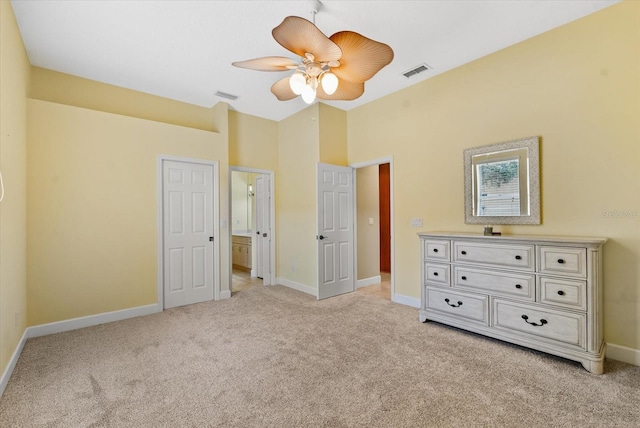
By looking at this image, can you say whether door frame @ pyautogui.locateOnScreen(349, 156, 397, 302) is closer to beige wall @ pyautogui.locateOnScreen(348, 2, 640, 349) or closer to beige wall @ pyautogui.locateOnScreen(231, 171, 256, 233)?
beige wall @ pyautogui.locateOnScreen(348, 2, 640, 349)

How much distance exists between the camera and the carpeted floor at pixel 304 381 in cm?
179

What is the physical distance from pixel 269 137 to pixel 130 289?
322 centimetres

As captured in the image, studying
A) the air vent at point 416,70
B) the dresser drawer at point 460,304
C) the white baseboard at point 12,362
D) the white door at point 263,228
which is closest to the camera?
the white baseboard at point 12,362

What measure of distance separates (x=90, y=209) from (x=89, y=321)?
1311 millimetres

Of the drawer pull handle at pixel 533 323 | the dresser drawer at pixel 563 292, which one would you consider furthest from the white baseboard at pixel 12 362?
the dresser drawer at pixel 563 292

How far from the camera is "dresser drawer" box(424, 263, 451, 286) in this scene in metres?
3.11

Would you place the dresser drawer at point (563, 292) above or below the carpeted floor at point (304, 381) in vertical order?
above

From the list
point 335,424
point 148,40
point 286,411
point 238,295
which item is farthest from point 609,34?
point 238,295

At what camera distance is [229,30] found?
275cm

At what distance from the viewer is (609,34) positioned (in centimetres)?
249

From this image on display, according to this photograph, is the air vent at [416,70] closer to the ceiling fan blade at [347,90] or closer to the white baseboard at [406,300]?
the ceiling fan blade at [347,90]

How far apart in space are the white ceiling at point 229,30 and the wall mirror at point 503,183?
3.61 feet

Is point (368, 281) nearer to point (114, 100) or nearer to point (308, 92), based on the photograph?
point (308, 92)

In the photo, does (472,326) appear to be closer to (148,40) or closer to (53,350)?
(53,350)
